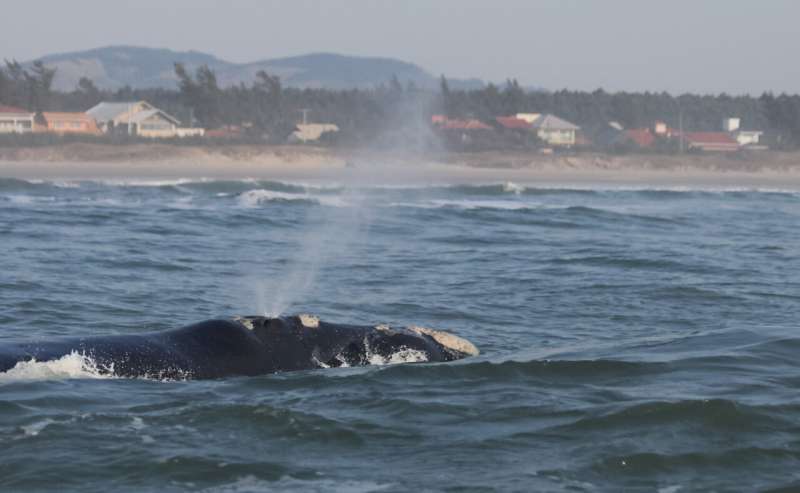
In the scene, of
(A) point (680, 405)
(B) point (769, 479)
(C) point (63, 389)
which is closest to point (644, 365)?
(A) point (680, 405)

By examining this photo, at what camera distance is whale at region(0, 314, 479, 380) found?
11.0 meters

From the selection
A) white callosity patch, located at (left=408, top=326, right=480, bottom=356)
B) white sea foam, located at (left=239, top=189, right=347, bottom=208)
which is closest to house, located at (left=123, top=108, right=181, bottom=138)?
white sea foam, located at (left=239, top=189, right=347, bottom=208)

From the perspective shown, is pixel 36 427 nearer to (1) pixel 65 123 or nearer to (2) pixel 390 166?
(2) pixel 390 166

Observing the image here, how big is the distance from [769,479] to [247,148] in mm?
85961

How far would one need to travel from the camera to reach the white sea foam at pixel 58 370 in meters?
10.7

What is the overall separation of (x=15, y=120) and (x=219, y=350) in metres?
96.7

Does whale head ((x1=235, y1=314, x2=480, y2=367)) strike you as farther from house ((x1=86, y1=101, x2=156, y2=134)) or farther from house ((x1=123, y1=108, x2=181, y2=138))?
house ((x1=123, y1=108, x2=181, y2=138))

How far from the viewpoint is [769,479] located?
881 cm

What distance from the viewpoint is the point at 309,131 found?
A: 113 m

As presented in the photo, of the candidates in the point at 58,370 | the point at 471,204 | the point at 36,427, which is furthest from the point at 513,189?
the point at 36,427

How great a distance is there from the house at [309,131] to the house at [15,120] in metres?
22.2

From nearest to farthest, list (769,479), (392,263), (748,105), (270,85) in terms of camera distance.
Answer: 1. (769,479)
2. (392,263)
3. (270,85)
4. (748,105)

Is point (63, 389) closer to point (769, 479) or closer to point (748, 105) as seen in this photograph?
point (769, 479)

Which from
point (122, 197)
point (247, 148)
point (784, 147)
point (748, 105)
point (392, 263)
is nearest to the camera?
point (392, 263)
